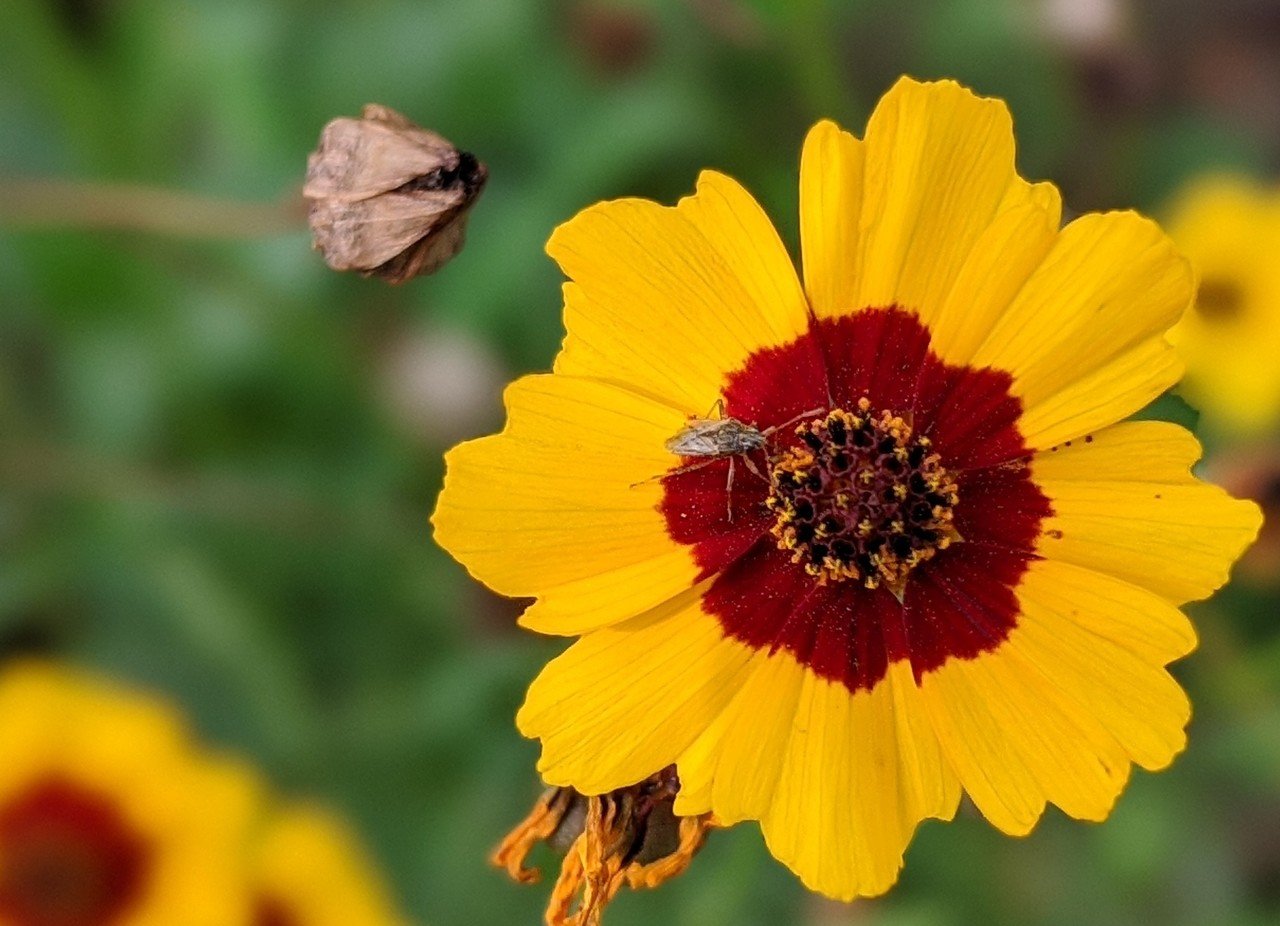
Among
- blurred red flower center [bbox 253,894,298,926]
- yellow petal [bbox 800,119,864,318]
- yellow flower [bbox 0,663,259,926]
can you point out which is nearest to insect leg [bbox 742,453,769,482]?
yellow petal [bbox 800,119,864,318]

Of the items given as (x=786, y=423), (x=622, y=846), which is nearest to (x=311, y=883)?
(x=622, y=846)

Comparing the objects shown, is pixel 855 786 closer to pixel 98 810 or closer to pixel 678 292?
pixel 678 292

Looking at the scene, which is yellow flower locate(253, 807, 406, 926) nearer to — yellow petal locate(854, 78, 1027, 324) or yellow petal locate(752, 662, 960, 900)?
yellow petal locate(752, 662, 960, 900)

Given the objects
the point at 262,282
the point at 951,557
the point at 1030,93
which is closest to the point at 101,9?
the point at 262,282

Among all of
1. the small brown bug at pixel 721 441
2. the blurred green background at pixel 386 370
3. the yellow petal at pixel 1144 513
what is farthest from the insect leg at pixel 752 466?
the blurred green background at pixel 386 370

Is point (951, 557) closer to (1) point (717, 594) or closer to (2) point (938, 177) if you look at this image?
(1) point (717, 594)
